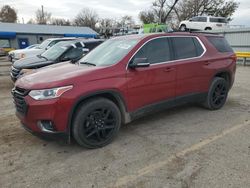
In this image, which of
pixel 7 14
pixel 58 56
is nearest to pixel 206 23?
pixel 58 56

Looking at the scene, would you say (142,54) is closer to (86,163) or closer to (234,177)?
(86,163)

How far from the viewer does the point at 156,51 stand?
15.8 ft

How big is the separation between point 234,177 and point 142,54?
2.49 meters

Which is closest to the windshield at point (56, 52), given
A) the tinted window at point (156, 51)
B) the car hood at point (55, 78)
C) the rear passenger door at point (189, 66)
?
the car hood at point (55, 78)

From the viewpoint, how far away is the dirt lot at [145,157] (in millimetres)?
3219

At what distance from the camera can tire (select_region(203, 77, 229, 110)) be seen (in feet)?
19.1

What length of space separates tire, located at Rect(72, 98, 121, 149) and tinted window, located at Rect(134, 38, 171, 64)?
1.09m

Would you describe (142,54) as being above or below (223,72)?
above

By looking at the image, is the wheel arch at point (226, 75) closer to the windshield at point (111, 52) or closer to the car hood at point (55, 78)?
the windshield at point (111, 52)

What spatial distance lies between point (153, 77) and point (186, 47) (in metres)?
1.25

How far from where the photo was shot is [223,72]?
6062mm

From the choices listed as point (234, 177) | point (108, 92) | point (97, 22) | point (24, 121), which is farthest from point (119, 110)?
point (97, 22)

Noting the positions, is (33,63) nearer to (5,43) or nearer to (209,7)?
(5,43)

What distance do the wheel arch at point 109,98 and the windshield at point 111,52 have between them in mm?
559
